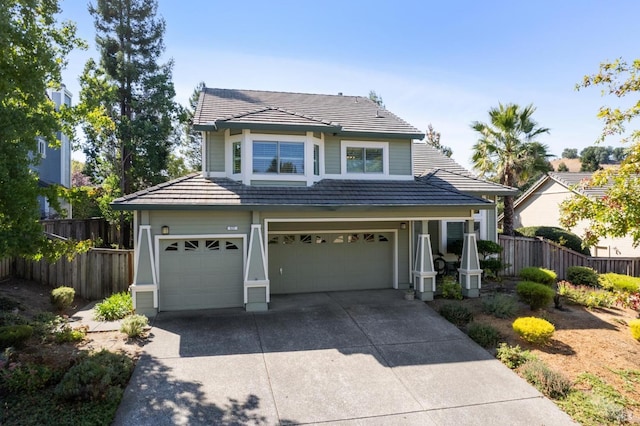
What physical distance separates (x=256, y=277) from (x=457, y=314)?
5532 millimetres

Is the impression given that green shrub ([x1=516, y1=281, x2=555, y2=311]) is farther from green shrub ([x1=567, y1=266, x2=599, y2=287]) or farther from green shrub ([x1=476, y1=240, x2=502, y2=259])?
green shrub ([x1=567, y1=266, x2=599, y2=287])

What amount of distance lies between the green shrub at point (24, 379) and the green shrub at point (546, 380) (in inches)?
330

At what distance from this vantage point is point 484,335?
8133 millimetres

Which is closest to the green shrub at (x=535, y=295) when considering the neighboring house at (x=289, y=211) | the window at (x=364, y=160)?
the neighboring house at (x=289, y=211)

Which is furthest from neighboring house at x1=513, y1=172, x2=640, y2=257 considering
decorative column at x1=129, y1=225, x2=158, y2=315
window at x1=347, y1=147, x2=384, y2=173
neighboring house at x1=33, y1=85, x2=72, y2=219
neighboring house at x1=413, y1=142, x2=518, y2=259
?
neighboring house at x1=33, y1=85, x2=72, y2=219

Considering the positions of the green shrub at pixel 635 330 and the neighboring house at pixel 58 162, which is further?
the neighboring house at pixel 58 162

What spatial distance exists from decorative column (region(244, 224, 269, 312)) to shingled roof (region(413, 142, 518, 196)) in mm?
6947

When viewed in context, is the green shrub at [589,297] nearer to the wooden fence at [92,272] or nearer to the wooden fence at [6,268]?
the wooden fence at [92,272]

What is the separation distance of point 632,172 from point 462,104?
1078cm

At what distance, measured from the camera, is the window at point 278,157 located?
11023mm

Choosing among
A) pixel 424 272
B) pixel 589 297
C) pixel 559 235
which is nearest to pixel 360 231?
pixel 424 272

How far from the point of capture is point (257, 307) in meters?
9.82

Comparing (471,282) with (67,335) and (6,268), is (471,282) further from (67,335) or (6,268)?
(6,268)

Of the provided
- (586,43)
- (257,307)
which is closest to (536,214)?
(586,43)
